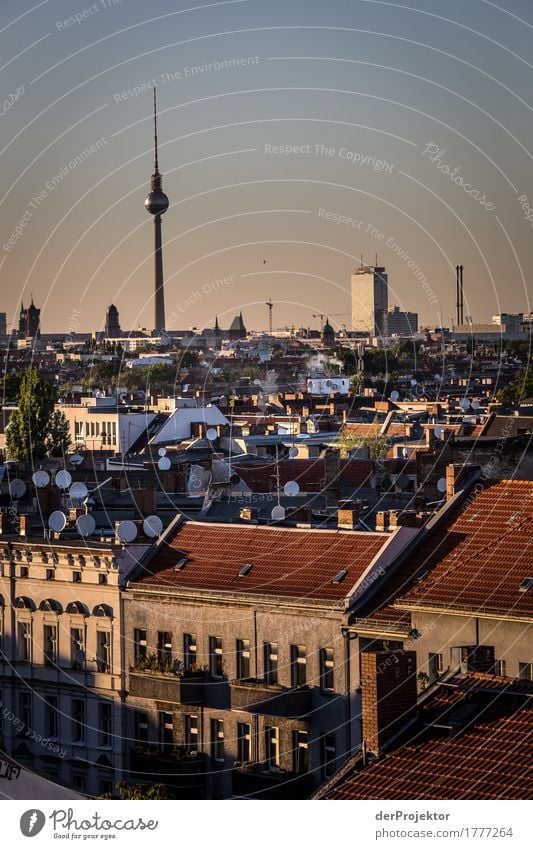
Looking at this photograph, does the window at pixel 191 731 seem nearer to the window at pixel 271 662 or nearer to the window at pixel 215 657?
the window at pixel 215 657

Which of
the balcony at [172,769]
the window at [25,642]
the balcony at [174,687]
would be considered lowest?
the balcony at [172,769]

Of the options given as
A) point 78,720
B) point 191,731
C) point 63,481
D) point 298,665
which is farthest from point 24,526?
point 298,665

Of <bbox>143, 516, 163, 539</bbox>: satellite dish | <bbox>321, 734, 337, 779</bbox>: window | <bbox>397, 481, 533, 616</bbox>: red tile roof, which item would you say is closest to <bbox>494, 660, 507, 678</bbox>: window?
<bbox>397, 481, 533, 616</bbox>: red tile roof

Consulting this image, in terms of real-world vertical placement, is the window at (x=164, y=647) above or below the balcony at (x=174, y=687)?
above

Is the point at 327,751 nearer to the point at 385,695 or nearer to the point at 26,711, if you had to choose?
the point at 26,711

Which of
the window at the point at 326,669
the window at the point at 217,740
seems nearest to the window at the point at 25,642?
the window at the point at 217,740

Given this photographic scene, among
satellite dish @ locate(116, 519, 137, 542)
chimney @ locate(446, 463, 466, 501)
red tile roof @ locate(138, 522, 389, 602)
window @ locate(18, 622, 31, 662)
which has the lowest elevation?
window @ locate(18, 622, 31, 662)

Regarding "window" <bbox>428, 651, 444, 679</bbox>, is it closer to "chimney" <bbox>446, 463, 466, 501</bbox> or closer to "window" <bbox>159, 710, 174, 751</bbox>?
"window" <bbox>159, 710, 174, 751</bbox>
